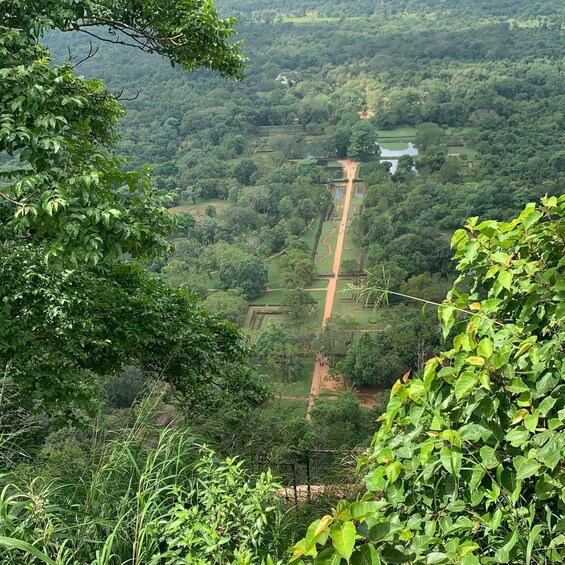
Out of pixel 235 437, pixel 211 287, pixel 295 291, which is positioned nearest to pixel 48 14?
pixel 235 437

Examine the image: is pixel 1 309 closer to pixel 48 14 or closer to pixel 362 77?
pixel 48 14

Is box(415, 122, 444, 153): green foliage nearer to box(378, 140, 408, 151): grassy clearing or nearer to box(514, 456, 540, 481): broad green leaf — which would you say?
box(378, 140, 408, 151): grassy clearing

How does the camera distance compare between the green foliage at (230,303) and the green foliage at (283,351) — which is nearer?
the green foliage at (283,351)

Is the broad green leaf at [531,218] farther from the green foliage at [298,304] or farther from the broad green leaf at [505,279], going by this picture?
the green foliage at [298,304]

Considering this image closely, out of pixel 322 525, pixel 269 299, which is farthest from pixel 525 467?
pixel 269 299

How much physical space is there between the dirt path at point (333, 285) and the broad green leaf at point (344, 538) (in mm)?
12430

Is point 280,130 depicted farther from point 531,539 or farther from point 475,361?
point 531,539

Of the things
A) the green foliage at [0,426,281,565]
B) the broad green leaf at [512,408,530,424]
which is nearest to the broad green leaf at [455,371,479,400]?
the broad green leaf at [512,408,530,424]

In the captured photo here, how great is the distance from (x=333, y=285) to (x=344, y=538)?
2412 centimetres

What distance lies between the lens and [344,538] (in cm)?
143

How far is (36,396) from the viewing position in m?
3.72

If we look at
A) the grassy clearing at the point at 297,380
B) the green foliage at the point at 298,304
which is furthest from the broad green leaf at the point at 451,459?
the green foliage at the point at 298,304

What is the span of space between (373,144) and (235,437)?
37.9 m

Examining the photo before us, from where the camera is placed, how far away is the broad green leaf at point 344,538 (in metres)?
1.41
